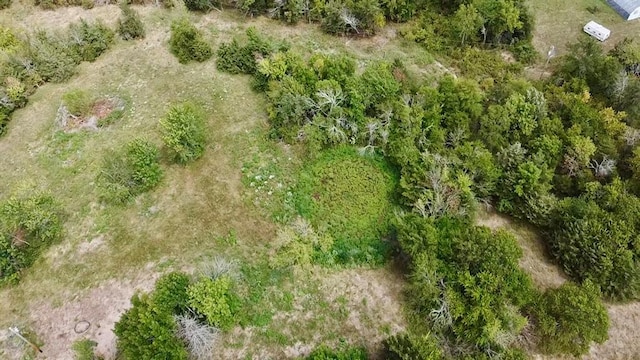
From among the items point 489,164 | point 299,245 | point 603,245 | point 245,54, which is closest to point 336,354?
point 299,245

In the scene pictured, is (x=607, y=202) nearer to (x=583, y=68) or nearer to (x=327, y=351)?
(x=583, y=68)

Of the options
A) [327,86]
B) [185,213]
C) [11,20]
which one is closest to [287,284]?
[185,213]

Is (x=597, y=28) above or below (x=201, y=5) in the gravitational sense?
above

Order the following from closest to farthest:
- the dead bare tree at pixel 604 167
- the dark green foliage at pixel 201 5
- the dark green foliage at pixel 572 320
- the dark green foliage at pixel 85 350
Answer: the dark green foliage at pixel 572 320, the dark green foliage at pixel 85 350, the dead bare tree at pixel 604 167, the dark green foliage at pixel 201 5

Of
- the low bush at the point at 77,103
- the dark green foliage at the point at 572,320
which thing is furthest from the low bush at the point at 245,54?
the dark green foliage at the point at 572,320

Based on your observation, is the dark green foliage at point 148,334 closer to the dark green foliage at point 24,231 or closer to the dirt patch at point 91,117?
the dark green foliage at point 24,231

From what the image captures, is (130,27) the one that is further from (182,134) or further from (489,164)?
(489,164)
